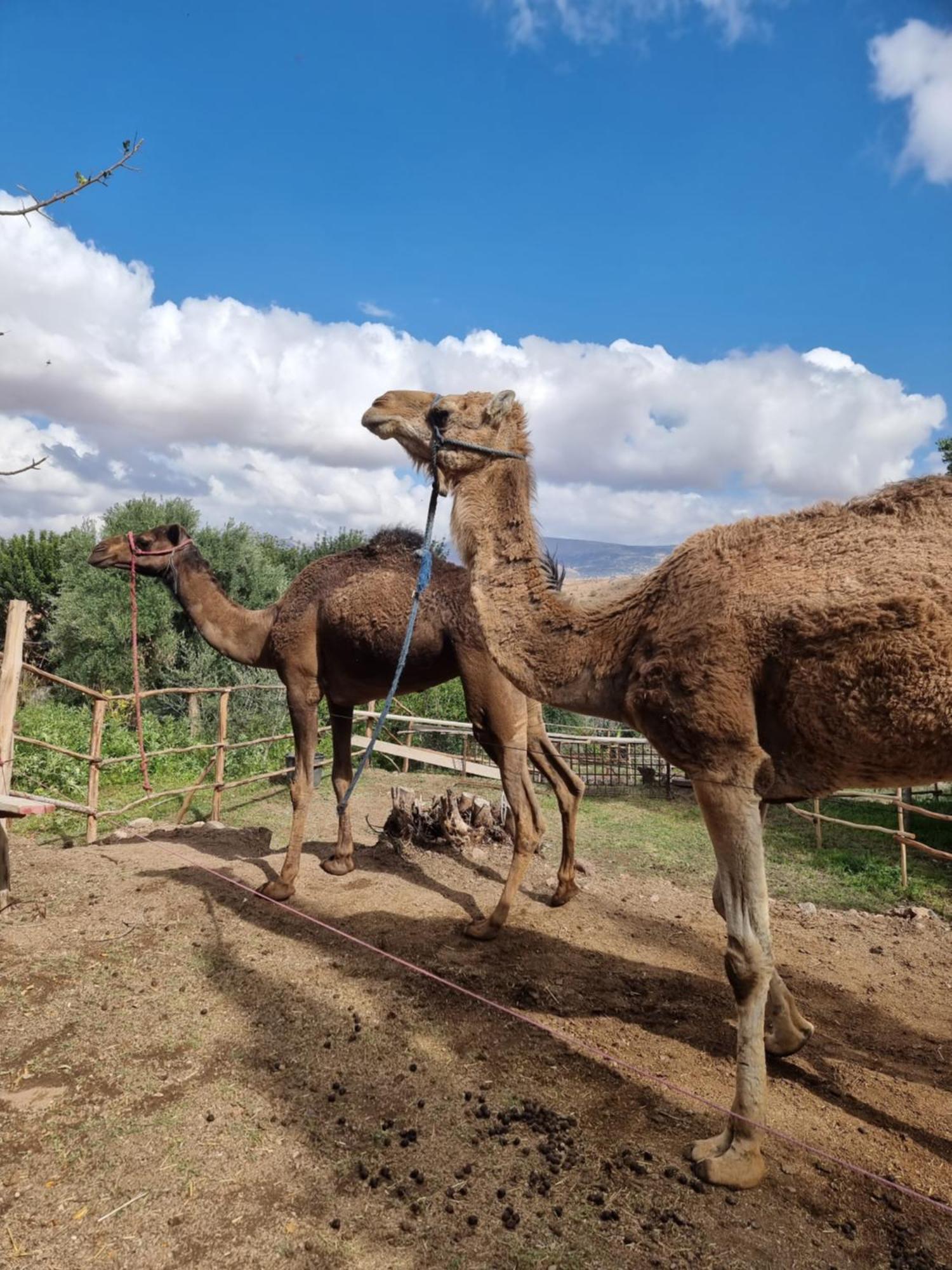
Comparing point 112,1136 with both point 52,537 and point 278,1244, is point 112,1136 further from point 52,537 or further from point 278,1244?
point 52,537

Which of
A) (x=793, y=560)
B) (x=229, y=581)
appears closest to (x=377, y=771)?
(x=229, y=581)

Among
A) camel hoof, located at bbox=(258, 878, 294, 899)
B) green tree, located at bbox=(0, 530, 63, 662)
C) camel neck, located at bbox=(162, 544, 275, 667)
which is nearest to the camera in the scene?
camel hoof, located at bbox=(258, 878, 294, 899)

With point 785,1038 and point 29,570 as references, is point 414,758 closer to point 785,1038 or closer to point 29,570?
point 785,1038

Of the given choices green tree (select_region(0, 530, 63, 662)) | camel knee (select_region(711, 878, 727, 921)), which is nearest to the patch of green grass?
camel knee (select_region(711, 878, 727, 921))

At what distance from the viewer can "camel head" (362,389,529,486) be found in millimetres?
4566

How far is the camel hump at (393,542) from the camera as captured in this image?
24.0 feet

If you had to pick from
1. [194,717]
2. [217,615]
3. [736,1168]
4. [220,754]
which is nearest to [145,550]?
[217,615]

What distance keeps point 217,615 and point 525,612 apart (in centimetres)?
445

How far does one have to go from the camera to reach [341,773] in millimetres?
7711

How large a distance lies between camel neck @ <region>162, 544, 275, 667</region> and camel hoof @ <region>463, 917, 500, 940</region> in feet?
10.5

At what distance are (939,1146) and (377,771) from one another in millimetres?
13444

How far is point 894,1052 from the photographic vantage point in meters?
4.60

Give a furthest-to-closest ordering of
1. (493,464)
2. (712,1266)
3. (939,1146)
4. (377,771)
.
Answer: (377,771), (493,464), (939,1146), (712,1266)

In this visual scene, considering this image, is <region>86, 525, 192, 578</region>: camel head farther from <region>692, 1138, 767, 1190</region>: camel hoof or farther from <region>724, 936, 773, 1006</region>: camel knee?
Answer: <region>692, 1138, 767, 1190</region>: camel hoof
